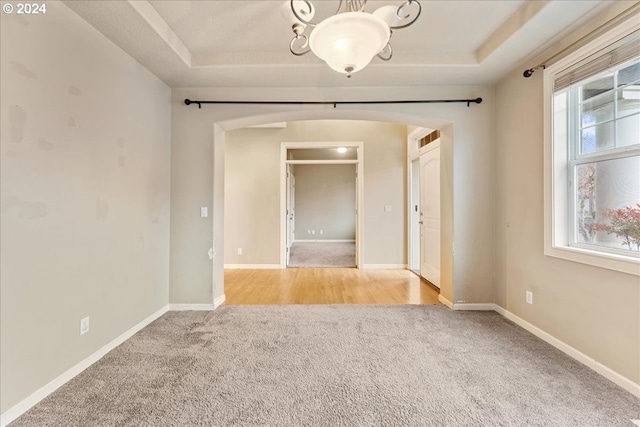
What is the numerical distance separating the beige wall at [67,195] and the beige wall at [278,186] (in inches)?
97.0

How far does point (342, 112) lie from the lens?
3113 millimetres

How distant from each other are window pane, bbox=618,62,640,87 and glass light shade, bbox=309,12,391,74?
1.77 metres

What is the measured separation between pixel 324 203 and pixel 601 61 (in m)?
7.74

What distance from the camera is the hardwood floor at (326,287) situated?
3361 millimetres

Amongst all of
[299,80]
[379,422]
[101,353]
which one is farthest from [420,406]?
[299,80]

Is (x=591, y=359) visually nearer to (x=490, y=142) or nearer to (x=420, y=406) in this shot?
(x=420, y=406)

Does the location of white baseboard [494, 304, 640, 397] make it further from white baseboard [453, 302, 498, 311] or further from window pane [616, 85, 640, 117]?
window pane [616, 85, 640, 117]

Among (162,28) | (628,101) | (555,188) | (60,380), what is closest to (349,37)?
(162,28)

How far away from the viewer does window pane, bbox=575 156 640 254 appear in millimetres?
1763

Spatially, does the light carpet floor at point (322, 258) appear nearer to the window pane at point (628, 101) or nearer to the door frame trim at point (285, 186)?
the door frame trim at point (285, 186)

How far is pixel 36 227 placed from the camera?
62.6 inches

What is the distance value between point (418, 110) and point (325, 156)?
211 inches

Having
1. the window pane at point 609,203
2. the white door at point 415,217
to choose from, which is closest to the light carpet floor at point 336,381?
the window pane at point 609,203

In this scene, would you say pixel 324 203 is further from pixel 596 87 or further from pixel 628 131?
pixel 628 131
